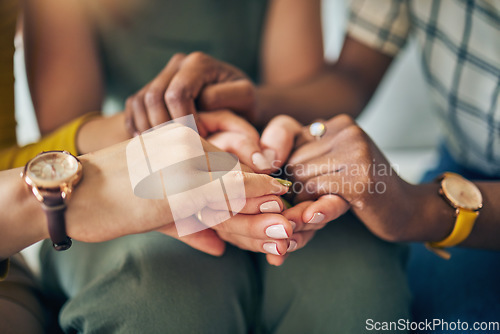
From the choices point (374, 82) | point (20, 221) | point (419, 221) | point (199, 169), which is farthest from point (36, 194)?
point (374, 82)

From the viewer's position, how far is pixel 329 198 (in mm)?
400

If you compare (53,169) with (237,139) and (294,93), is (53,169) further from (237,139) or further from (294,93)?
(294,93)

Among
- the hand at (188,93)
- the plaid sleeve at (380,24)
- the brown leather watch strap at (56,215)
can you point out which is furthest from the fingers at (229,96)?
the plaid sleeve at (380,24)

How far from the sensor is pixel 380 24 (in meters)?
0.68

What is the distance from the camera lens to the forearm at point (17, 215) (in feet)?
1.16

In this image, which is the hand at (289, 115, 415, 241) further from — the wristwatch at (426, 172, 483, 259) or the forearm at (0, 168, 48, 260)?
the forearm at (0, 168, 48, 260)

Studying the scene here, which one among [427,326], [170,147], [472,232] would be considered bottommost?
[427,326]

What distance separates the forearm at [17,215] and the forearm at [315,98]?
1.05 ft

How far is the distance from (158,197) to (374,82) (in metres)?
0.54

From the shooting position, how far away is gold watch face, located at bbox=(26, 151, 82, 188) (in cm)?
33

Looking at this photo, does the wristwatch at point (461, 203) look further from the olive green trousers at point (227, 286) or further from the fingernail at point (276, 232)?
the fingernail at point (276, 232)

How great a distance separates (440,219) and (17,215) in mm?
469

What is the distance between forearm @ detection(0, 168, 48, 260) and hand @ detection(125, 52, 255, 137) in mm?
150

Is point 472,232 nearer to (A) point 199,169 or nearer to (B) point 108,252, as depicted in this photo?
(A) point 199,169
